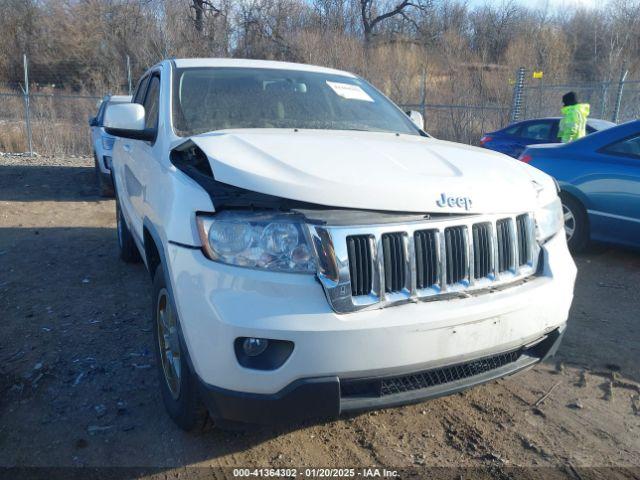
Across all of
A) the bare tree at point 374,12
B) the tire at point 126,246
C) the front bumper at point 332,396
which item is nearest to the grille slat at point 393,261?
the front bumper at point 332,396

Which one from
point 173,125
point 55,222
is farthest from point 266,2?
point 173,125

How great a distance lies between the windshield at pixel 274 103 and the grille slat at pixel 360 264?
150cm

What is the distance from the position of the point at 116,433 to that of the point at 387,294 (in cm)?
154

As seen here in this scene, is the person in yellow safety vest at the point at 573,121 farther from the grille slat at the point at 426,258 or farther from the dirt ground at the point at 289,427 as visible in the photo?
the grille slat at the point at 426,258

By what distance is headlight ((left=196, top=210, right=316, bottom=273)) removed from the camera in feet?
7.13

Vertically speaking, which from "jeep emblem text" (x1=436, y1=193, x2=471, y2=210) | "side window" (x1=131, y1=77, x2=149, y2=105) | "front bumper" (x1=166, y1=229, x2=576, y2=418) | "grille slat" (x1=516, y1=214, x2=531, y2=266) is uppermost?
"side window" (x1=131, y1=77, x2=149, y2=105)

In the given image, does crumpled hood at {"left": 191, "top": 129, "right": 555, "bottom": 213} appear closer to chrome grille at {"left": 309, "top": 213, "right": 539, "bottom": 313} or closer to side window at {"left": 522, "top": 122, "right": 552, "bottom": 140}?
chrome grille at {"left": 309, "top": 213, "right": 539, "bottom": 313}

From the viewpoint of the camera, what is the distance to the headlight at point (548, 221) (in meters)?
2.71

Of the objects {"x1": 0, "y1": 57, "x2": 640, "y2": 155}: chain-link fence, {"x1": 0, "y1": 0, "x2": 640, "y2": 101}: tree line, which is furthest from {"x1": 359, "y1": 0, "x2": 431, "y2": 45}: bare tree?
{"x1": 0, "y1": 57, "x2": 640, "y2": 155}: chain-link fence

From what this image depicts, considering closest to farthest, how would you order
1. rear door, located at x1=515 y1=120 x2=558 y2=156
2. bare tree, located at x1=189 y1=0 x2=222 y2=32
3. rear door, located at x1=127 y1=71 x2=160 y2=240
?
rear door, located at x1=127 y1=71 x2=160 y2=240 → rear door, located at x1=515 y1=120 x2=558 y2=156 → bare tree, located at x1=189 y1=0 x2=222 y2=32

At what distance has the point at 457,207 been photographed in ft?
7.77

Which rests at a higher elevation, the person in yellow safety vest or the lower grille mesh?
the person in yellow safety vest

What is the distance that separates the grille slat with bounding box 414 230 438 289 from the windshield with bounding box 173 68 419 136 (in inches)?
60.2

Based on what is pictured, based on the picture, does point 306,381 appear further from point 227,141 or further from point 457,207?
point 227,141
